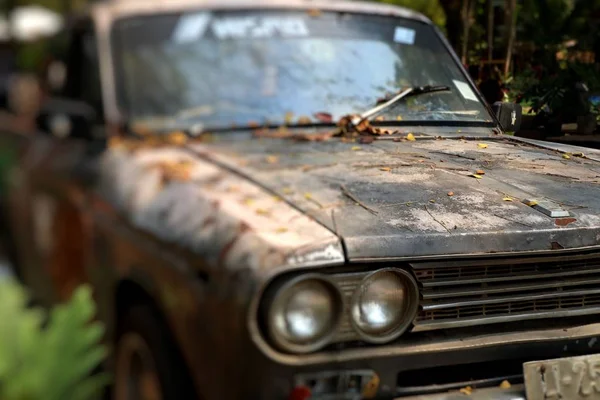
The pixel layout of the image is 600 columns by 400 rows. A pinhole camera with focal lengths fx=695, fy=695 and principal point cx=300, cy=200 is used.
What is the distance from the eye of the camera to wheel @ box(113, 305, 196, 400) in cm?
205

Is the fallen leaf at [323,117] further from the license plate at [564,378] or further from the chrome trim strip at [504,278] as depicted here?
the license plate at [564,378]

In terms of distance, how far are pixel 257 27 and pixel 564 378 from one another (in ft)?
6.33

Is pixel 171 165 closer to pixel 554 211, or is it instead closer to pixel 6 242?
pixel 554 211

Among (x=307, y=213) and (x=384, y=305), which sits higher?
(x=307, y=213)

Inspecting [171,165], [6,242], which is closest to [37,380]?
[171,165]

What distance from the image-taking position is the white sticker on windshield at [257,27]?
303cm

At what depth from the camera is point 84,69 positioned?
10.7 feet

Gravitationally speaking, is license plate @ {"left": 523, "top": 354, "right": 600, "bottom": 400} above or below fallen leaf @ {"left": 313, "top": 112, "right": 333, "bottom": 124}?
below

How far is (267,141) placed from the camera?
2.75 metres

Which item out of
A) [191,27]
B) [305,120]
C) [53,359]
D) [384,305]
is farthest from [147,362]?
[191,27]

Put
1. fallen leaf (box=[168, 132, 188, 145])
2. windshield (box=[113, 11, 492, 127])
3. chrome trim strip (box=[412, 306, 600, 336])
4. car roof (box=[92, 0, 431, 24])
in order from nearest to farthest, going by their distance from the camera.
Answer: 1. chrome trim strip (box=[412, 306, 600, 336])
2. fallen leaf (box=[168, 132, 188, 145])
3. windshield (box=[113, 11, 492, 127])
4. car roof (box=[92, 0, 431, 24])

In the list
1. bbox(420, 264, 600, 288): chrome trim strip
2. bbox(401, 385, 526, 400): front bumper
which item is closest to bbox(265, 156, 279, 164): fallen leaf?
bbox(420, 264, 600, 288): chrome trim strip

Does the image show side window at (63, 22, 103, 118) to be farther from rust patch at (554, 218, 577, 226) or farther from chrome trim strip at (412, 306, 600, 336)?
rust patch at (554, 218, 577, 226)

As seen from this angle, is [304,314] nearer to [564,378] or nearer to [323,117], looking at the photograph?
[564,378]
